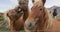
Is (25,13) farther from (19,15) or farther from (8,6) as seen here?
(8,6)

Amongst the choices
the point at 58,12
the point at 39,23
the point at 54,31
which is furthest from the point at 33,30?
the point at 58,12

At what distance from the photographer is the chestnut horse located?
156cm

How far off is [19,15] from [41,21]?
0.25 meters

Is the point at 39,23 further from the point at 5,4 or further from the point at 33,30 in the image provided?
the point at 5,4

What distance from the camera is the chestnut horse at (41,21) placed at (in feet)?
5.10

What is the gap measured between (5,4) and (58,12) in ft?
1.89

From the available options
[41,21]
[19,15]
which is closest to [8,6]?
[19,15]

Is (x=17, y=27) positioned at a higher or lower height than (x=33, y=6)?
lower

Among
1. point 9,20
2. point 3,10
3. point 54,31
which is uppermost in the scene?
point 3,10

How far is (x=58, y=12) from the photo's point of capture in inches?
62.4

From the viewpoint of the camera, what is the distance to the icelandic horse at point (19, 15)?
158 centimetres

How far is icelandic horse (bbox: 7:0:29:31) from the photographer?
1.58 meters

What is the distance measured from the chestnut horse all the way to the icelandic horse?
0.06 m

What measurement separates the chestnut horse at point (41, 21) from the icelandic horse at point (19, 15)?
58mm
